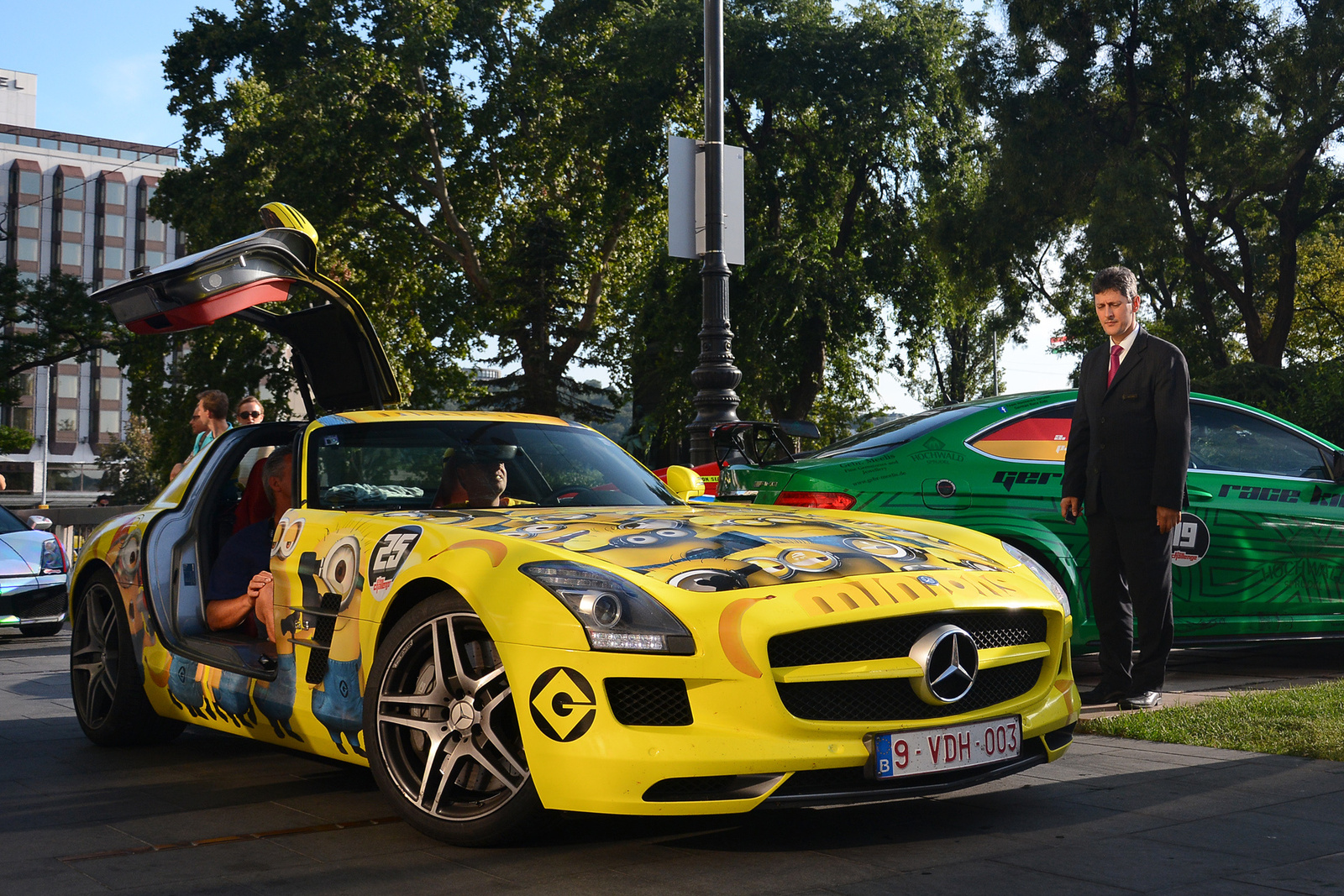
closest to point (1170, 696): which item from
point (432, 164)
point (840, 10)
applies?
point (840, 10)

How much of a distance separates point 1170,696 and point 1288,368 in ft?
65.5

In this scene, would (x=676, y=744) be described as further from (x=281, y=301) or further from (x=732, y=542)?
(x=281, y=301)

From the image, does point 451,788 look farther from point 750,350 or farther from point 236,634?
point 750,350

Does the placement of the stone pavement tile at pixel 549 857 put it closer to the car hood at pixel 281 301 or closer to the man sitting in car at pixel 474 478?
the man sitting in car at pixel 474 478

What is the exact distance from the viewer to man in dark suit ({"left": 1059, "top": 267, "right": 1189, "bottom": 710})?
5973 mm

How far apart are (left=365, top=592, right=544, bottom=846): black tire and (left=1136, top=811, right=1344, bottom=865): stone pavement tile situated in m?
1.80

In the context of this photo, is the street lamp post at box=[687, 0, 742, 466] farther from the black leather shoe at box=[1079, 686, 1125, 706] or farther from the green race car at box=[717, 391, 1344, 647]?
the black leather shoe at box=[1079, 686, 1125, 706]

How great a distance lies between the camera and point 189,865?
371cm

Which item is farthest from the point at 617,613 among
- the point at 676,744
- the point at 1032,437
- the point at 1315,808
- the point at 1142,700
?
the point at 1032,437

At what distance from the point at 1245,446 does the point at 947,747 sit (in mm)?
4627

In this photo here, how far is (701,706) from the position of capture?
340cm

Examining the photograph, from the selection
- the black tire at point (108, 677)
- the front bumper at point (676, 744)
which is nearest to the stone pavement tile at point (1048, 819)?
the front bumper at point (676, 744)

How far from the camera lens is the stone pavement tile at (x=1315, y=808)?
3979 millimetres

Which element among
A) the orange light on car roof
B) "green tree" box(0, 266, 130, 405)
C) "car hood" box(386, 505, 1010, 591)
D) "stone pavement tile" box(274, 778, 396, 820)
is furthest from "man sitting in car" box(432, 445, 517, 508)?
"green tree" box(0, 266, 130, 405)
